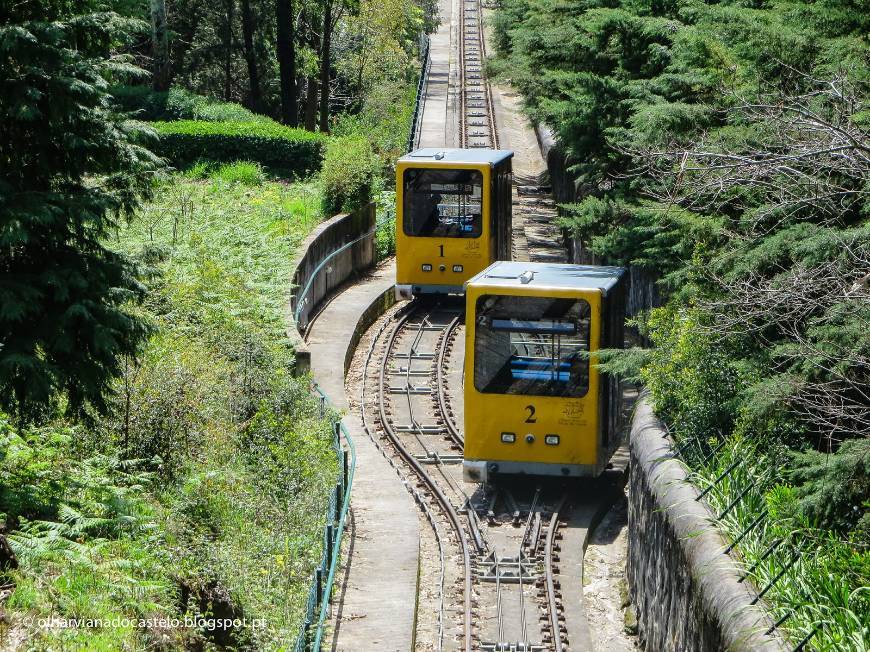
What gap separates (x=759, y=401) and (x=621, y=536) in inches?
239

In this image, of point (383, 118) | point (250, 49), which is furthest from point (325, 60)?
point (383, 118)

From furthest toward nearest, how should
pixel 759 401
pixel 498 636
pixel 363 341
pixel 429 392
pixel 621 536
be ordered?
pixel 363 341 < pixel 429 392 < pixel 621 536 < pixel 498 636 < pixel 759 401

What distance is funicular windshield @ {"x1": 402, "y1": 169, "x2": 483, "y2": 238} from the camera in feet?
81.6

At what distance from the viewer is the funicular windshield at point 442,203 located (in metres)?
24.9

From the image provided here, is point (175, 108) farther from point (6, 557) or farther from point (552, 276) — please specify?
point (6, 557)

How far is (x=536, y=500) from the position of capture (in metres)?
16.3

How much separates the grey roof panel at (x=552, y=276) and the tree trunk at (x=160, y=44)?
81.6 feet

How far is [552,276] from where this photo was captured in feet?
52.1

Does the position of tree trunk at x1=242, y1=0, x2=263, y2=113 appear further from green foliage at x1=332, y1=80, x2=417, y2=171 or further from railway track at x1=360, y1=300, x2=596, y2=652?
railway track at x1=360, y1=300, x2=596, y2=652

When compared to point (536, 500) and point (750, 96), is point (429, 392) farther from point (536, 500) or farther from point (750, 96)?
point (750, 96)

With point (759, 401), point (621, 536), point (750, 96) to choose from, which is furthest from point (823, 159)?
point (621, 536)

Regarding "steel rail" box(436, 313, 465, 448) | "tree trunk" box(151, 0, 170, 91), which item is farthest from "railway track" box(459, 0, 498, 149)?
Result: "steel rail" box(436, 313, 465, 448)

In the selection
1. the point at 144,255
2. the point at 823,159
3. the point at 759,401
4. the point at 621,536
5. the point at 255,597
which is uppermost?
the point at 823,159

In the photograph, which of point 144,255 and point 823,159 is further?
point 144,255
